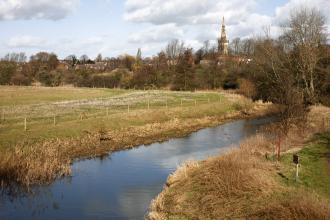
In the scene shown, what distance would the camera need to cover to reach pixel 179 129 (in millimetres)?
48219

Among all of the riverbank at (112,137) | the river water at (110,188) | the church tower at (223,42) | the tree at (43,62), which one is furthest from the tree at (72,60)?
the river water at (110,188)

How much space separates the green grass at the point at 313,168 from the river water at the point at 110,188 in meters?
7.01

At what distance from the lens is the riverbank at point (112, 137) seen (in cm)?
2614

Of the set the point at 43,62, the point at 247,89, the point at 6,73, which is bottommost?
the point at 247,89

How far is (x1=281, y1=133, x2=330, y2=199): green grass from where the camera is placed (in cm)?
2017

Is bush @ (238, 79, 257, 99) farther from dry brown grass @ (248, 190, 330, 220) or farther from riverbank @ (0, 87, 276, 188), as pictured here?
dry brown grass @ (248, 190, 330, 220)

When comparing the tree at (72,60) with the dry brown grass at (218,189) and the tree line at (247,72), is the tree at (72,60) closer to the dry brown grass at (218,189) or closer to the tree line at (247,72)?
the tree line at (247,72)

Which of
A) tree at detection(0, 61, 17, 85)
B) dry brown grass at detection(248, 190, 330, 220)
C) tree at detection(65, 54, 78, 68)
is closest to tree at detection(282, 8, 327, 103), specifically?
dry brown grass at detection(248, 190, 330, 220)

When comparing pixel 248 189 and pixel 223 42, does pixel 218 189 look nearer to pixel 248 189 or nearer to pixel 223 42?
pixel 248 189

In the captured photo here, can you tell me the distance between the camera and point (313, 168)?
23.4m

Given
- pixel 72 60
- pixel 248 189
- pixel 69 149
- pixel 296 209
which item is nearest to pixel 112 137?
pixel 69 149

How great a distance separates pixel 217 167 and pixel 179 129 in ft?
83.9

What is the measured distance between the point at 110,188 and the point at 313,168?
11.1 metres

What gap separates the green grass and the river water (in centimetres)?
701
